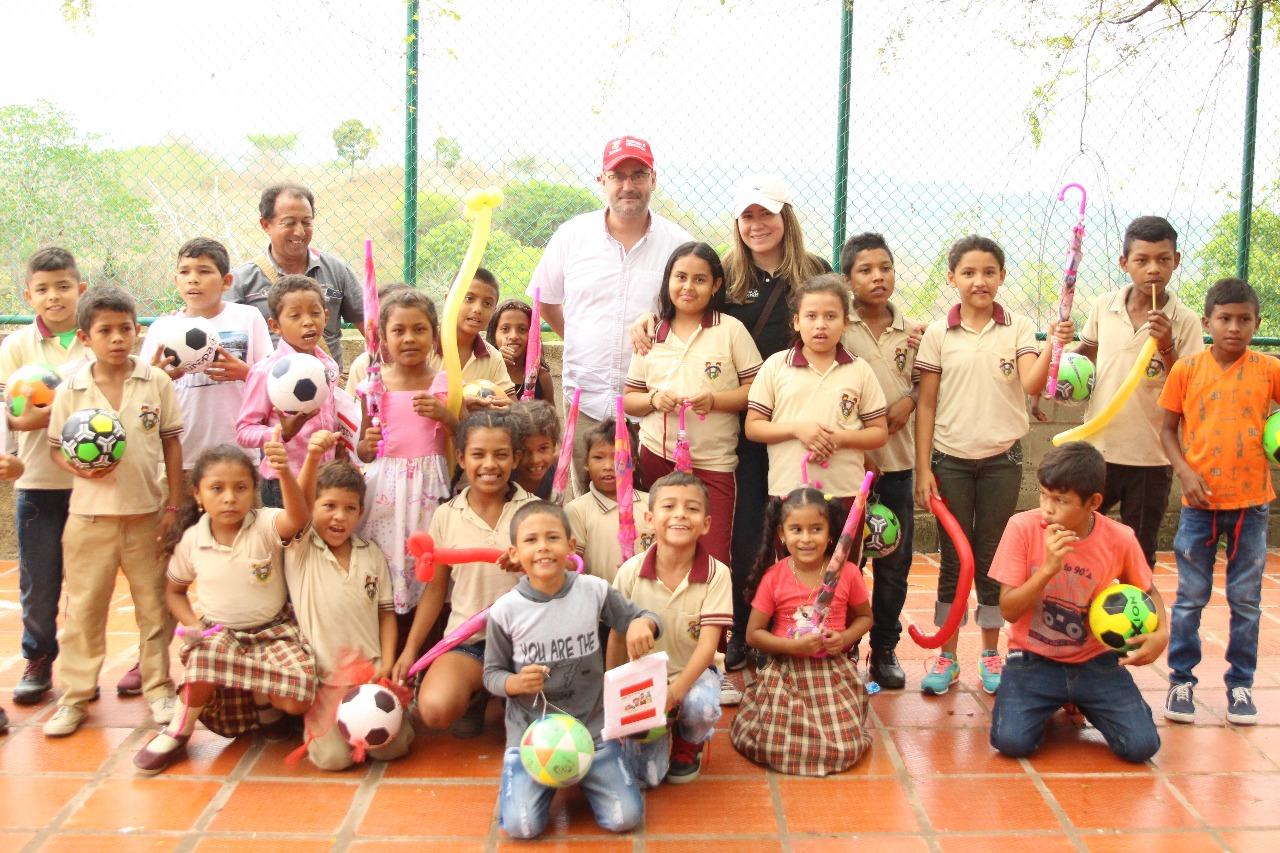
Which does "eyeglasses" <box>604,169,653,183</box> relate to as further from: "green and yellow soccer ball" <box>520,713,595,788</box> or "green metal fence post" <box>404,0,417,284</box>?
"green and yellow soccer ball" <box>520,713,595,788</box>

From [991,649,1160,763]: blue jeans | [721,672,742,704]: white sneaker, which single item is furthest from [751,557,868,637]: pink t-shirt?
[991,649,1160,763]: blue jeans

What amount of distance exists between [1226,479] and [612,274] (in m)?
2.12

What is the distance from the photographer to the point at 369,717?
10.9 ft

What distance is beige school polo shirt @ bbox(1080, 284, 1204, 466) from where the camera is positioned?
4.12 metres

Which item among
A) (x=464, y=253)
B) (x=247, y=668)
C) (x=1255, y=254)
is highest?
(x=1255, y=254)

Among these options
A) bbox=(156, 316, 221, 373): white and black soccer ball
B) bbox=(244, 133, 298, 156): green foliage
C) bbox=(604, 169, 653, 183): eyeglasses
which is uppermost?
bbox=(244, 133, 298, 156): green foliage

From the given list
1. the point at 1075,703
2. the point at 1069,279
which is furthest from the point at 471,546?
the point at 1069,279

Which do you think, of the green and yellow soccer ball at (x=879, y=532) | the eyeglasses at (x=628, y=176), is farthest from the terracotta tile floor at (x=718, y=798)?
the eyeglasses at (x=628, y=176)

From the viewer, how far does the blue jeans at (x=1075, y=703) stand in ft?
11.4

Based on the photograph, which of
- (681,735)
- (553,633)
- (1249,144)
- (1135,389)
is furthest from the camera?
(1249,144)

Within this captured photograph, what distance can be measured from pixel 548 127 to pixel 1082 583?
10.2 feet

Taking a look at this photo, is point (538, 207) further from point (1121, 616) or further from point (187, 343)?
point (1121, 616)

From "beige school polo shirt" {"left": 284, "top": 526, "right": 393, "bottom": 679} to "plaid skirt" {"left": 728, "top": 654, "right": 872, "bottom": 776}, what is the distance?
3.73 ft

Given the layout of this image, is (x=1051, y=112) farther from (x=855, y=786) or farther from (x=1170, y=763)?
(x=855, y=786)
